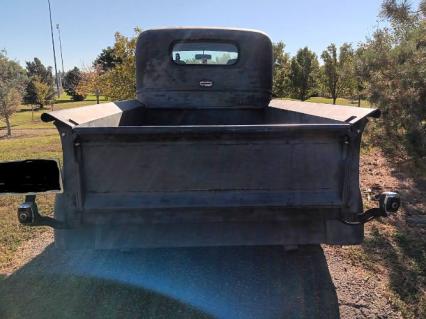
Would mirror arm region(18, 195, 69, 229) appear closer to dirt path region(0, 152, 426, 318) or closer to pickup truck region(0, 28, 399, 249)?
pickup truck region(0, 28, 399, 249)

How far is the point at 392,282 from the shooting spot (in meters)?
3.17

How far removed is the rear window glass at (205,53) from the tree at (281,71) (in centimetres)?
1521

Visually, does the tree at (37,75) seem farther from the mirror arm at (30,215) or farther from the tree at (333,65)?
the mirror arm at (30,215)

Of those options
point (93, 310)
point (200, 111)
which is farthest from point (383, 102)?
point (93, 310)

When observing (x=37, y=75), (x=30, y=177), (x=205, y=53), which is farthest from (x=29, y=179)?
(x=37, y=75)

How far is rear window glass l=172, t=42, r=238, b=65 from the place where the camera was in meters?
5.02

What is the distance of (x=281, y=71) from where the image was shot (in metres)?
21.8

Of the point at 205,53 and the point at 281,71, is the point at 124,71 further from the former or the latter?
the point at 281,71

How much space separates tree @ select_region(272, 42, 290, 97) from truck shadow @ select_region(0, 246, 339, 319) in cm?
1719

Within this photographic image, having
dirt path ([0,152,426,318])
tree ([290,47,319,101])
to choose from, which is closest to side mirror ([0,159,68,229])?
dirt path ([0,152,426,318])

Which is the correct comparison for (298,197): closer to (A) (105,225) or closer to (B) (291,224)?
(B) (291,224)

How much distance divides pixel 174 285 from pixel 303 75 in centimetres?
2233

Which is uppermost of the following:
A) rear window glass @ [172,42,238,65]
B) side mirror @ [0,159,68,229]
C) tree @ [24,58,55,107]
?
tree @ [24,58,55,107]

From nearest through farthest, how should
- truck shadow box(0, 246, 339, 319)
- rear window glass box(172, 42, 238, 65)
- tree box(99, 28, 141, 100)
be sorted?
truck shadow box(0, 246, 339, 319)
rear window glass box(172, 42, 238, 65)
tree box(99, 28, 141, 100)
